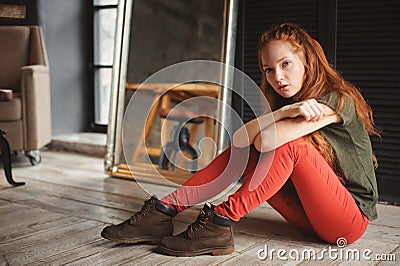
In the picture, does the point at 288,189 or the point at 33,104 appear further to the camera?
the point at 33,104

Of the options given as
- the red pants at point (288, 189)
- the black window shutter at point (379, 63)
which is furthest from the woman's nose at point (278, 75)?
the black window shutter at point (379, 63)

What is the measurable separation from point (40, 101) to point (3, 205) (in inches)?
45.5

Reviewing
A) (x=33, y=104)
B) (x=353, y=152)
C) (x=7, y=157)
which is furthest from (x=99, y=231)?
(x=33, y=104)

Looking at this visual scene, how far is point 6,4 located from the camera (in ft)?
7.00

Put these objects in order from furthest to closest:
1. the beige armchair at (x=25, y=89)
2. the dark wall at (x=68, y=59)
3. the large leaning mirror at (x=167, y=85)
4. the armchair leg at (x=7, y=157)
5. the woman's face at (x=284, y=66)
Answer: the dark wall at (x=68, y=59), the beige armchair at (x=25, y=89), the large leaning mirror at (x=167, y=85), the armchair leg at (x=7, y=157), the woman's face at (x=284, y=66)

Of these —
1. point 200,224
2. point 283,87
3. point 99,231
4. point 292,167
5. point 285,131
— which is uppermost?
point 283,87

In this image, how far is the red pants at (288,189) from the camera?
1.70 metres

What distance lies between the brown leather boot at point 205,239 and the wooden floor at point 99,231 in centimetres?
3

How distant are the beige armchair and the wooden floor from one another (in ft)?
1.51

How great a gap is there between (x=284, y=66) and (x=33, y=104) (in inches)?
83.0

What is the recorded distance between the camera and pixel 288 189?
6.27 ft

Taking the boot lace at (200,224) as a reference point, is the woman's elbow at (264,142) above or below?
above

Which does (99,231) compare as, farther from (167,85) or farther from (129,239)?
(167,85)

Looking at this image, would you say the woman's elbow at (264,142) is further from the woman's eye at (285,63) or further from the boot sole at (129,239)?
the boot sole at (129,239)
